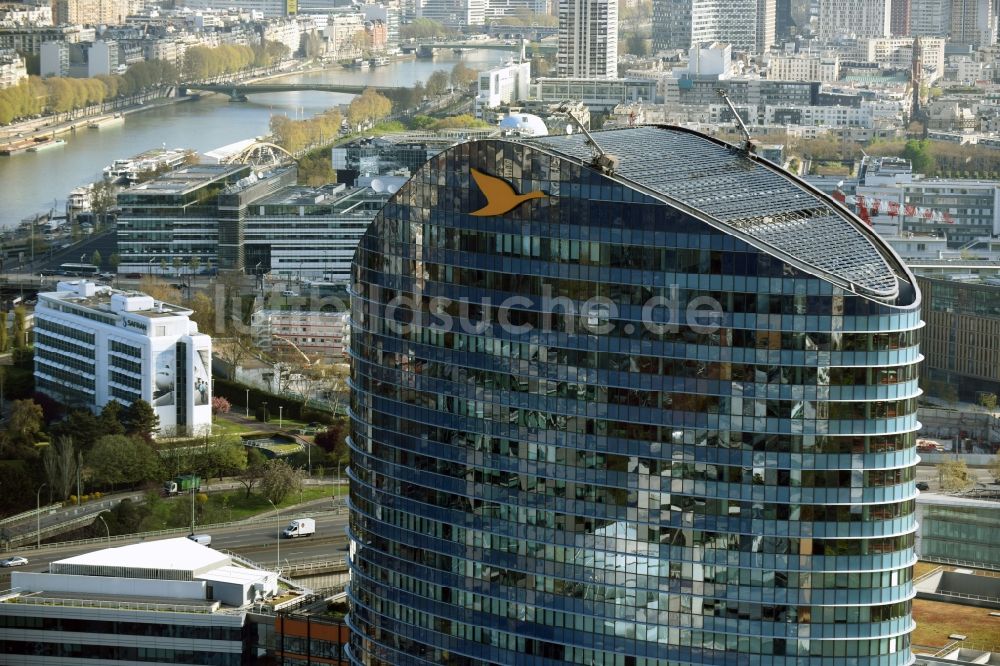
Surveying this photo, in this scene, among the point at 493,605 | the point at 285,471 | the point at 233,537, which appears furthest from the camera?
the point at 285,471

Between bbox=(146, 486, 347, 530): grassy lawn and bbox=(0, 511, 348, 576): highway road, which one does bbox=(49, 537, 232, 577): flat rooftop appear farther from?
bbox=(146, 486, 347, 530): grassy lawn

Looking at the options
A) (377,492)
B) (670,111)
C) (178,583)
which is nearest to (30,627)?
(178,583)

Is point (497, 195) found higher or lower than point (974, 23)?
lower

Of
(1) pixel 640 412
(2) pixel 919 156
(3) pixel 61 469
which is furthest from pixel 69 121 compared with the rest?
(1) pixel 640 412

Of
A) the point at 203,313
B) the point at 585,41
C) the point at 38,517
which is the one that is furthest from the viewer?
the point at 585,41

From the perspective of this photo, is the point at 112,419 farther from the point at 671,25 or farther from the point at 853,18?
the point at 853,18

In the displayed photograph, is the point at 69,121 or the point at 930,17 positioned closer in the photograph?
the point at 69,121

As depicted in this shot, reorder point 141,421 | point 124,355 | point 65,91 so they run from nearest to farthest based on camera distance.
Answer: point 141,421, point 124,355, point 65,91

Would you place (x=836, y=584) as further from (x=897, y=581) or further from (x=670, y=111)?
(x=670, y=111)
